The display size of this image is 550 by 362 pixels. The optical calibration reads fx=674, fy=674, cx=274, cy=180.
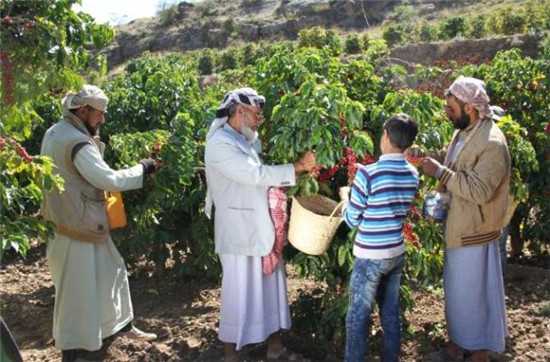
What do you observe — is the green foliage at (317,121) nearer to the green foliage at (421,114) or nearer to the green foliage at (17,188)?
the green foliage at (421,114)

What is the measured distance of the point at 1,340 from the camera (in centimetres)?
309

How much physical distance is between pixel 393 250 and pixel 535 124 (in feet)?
9.89

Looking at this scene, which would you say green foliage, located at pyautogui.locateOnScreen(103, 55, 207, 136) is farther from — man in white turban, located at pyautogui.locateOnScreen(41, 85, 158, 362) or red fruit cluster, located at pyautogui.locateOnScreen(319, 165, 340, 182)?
red fruit cluster, located at pyautogui.locateOnScreen(319, 165, 340, 182)

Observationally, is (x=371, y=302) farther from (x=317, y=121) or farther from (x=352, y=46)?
(x=352, y=46)

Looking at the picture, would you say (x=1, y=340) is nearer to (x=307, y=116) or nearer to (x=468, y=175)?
(x=307, y=116)

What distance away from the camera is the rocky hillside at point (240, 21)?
35.5 m

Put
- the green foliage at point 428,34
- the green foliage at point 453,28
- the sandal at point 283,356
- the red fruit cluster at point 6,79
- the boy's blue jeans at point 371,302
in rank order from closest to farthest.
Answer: the red fruit cluster at point 6,79, the boy's blue jeans at point 371,302, the sandal at point 283,356, the green foliage at point 453,28, the green foliage at point 428,34

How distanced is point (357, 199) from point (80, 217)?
1.68 meters

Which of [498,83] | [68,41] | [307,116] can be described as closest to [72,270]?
[68,41]

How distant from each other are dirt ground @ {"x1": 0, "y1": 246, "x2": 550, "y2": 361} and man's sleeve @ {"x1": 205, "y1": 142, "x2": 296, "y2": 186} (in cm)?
117

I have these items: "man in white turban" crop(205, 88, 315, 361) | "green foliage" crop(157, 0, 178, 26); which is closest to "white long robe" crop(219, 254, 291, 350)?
"man in white turban" crop(205, 88, 315, 361)

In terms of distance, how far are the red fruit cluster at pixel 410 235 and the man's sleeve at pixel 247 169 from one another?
0.75 m

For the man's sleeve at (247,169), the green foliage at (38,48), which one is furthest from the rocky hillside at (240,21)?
the green foliage at (38,48)

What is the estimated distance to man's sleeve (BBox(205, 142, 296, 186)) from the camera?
3.69 m
